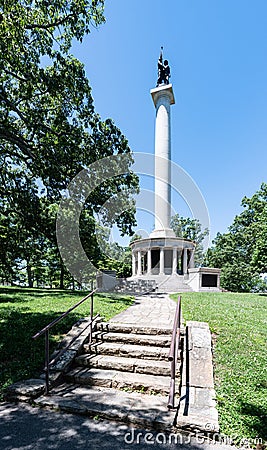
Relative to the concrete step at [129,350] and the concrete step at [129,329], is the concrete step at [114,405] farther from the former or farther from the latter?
the concrete step at [129,329]

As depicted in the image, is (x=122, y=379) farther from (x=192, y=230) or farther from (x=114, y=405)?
(x=192, y=230)

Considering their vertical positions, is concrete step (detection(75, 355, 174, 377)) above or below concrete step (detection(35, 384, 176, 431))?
above

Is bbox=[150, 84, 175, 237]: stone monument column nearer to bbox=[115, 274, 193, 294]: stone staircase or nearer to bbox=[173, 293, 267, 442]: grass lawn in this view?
bbox=[115, 274, 193, 294]: stone staircase

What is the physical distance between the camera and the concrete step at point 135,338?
14.6ft

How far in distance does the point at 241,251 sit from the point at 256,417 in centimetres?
3089

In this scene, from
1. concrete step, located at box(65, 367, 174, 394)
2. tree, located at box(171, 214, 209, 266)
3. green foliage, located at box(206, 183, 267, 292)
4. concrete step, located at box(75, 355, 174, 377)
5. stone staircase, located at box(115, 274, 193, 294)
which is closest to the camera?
concrete step, located at box(65, 367, 174, 394)

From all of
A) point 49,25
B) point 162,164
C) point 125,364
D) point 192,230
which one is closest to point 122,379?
point 125,364

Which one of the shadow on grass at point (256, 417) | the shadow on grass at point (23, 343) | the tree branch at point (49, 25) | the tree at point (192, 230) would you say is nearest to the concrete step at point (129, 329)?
the shadow on grass at point (23, 343)

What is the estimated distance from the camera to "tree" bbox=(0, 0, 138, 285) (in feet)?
25.0

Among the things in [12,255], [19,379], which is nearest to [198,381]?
[19,379]

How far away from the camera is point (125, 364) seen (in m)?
3.99

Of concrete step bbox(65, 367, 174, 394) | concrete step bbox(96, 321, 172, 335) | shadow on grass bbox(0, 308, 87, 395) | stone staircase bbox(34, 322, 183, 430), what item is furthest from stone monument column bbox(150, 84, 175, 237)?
concrete step bbox(65, 367, 174, 394)

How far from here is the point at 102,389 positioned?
3664 millimetres

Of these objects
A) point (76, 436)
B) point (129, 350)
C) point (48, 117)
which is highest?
point (48, 117)
